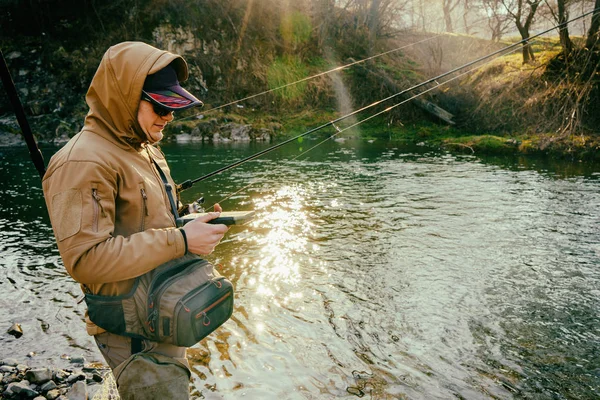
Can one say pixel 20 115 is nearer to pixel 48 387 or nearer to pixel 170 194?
pixel 170 194

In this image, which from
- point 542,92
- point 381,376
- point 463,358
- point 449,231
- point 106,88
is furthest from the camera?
point 542,92

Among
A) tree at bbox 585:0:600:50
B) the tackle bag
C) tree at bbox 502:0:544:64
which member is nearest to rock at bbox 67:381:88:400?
the tackle bag

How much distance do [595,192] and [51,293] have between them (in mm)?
12318

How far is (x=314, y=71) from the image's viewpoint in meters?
31.1

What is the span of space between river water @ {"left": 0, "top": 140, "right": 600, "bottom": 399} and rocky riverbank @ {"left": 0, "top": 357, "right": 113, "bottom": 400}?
0.86 ft

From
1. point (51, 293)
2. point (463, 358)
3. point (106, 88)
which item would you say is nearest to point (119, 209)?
point (106, 88)

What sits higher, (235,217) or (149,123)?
(149,123)

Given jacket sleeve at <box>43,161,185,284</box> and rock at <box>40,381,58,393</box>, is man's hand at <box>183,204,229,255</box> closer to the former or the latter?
jacket sleeve at <box>43,161,185,284</box>

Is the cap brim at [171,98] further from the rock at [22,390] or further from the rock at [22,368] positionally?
the rock at [22,368]

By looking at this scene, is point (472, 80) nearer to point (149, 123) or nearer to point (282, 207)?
point (282, 207)

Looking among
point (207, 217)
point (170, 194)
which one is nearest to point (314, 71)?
point (170, 194)

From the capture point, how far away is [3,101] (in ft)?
69.9

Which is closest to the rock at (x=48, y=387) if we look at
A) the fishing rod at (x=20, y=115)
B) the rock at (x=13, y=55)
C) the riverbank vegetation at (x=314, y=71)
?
the fishing rod at (x=20, y=115)

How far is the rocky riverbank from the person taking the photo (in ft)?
11.8
